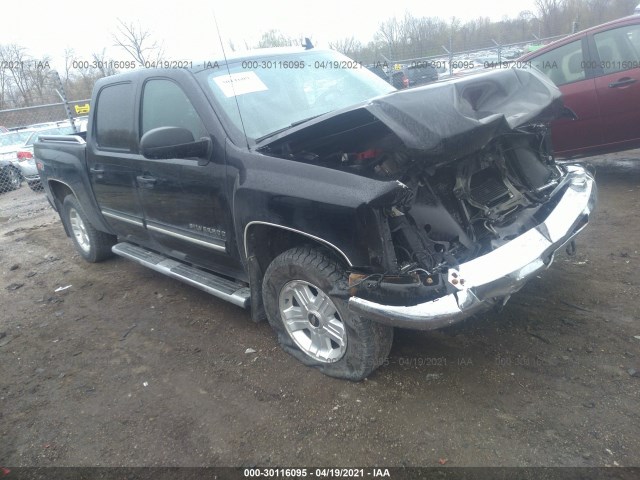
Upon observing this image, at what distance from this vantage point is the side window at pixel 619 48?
5418 millimetres

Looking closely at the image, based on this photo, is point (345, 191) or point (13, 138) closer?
point (345, 191)

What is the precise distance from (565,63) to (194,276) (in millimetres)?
5206

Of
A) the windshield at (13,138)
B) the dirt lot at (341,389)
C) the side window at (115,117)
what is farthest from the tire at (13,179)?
the side window at (115,117)

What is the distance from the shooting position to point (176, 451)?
263cm

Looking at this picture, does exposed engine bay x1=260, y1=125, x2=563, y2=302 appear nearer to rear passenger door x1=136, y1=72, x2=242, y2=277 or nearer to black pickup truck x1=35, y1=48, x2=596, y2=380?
black pickup truck x1=35, y1=48, x2=596, y2=380

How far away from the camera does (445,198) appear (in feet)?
9.12

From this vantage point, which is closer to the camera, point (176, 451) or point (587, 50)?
point (176, 451)

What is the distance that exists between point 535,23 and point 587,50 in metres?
19.3

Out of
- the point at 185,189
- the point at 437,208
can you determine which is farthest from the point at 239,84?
the point at 437,208

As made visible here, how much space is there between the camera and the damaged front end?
93.7 inches

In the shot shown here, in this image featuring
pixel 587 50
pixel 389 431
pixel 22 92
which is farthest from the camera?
pixel 22 92

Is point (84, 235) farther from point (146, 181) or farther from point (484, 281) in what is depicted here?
point (484, 281)

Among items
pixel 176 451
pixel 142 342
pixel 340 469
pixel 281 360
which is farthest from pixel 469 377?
pixel 142 342

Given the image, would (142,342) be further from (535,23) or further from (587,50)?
(535,23)
